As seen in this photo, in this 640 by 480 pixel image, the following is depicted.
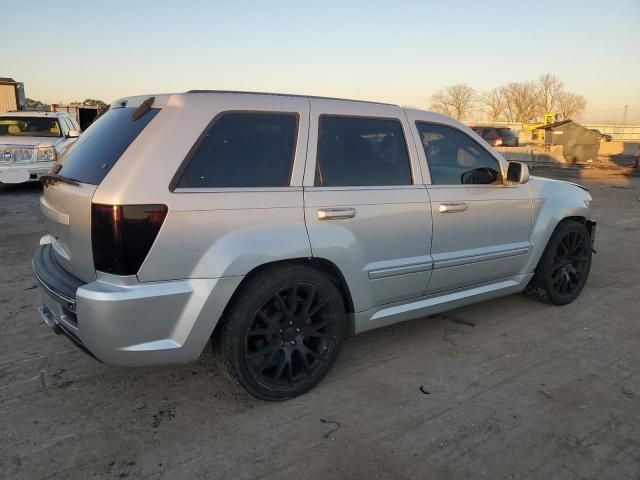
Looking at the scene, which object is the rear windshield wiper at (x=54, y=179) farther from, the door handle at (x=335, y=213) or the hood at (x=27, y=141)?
the hood at (x=27, y=141)

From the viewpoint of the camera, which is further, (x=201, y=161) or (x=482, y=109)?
(x=482, y=109)

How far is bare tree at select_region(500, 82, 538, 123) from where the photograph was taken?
74.3 metres

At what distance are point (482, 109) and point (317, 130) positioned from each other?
79.4m

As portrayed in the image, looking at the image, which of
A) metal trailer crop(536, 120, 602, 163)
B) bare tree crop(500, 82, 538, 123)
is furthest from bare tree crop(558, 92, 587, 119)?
metal trailer crop(536, 120, 602, 163)

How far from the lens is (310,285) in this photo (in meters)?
2.98

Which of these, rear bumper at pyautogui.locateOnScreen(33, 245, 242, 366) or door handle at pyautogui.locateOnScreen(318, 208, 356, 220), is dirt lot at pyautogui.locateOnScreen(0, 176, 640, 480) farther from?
door handle at pyautogui.locateOnScreen(318, 208, 356, 220)

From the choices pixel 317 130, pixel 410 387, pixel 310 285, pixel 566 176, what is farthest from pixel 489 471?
pixel 566 176

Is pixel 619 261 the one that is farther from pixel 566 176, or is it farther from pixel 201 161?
pixel 566 176

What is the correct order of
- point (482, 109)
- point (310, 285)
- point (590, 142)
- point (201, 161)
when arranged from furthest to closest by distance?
point (482, 109), point (590, 142), point (310, 285), point (201, 161)

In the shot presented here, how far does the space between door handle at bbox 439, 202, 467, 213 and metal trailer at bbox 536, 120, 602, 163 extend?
881 inches

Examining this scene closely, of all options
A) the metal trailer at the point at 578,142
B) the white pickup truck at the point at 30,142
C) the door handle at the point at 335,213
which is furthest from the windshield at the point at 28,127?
the metal trailer at the point at 578,142

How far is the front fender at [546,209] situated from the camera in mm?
4281

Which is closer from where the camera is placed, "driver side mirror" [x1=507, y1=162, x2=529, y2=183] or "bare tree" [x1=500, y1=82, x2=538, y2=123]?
"driver side mirror" [x1=507, y1=162, x2=529, y2=183]

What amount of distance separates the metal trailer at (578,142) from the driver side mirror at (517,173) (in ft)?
A: 71.7
